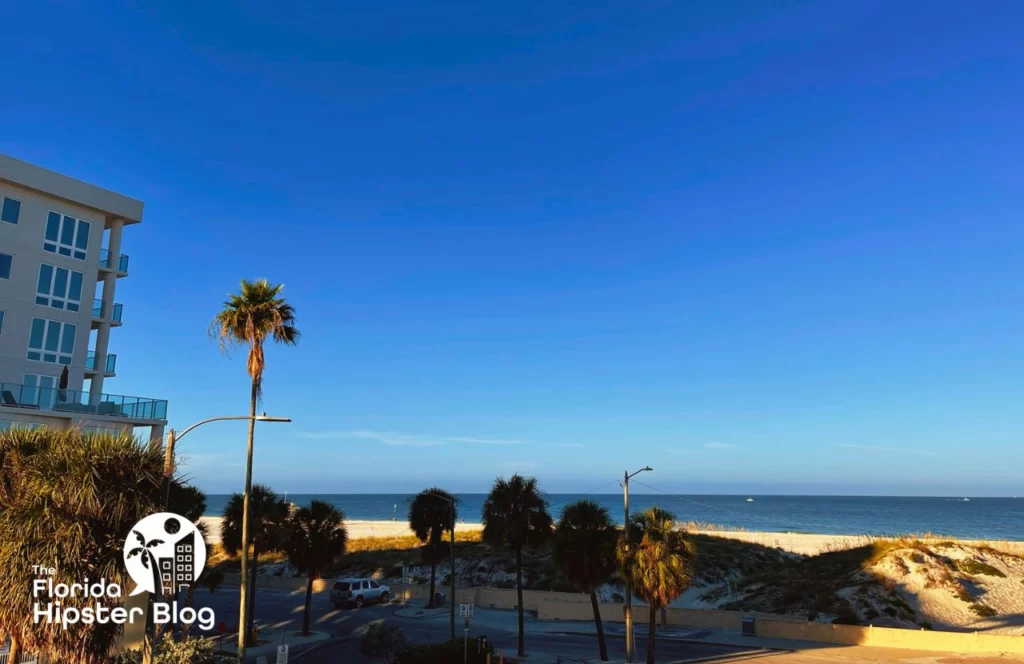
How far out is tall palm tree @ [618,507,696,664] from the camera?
98.7 ft

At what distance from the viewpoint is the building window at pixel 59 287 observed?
129 ft

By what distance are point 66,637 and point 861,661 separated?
108 ft

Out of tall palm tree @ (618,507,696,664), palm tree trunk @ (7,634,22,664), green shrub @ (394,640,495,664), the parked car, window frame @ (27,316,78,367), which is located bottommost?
the parked car

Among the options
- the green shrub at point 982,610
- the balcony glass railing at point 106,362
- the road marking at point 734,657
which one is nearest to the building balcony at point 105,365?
the balcony glass railing at point 106,362

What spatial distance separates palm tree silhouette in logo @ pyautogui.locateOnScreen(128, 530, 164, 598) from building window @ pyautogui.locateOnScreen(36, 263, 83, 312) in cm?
2757

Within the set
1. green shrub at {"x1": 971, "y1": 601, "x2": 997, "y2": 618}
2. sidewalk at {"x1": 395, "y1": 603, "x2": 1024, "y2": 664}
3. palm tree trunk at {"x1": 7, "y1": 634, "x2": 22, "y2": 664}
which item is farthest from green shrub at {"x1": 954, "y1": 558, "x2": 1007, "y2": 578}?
palm tree trunk at {"x1": 7, "y1": 634, "x2": 22, "y2": 664}

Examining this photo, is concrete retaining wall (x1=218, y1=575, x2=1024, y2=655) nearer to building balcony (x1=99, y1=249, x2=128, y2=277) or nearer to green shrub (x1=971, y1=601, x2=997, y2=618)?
green shrub (x1=971, y1=601, x2=997, y2=618)

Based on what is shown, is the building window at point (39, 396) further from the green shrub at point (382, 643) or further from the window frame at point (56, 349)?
the green shrub at point (382, 643)

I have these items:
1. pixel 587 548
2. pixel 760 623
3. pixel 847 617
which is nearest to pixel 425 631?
pixel 587 548

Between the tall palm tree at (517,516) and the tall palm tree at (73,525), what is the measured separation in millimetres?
20528

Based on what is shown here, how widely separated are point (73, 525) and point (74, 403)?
22273 mm

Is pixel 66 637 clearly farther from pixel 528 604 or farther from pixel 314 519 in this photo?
pixel 528 604

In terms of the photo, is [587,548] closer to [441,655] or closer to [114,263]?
[441,655]

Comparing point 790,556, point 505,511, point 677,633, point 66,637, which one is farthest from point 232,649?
point 790,556
